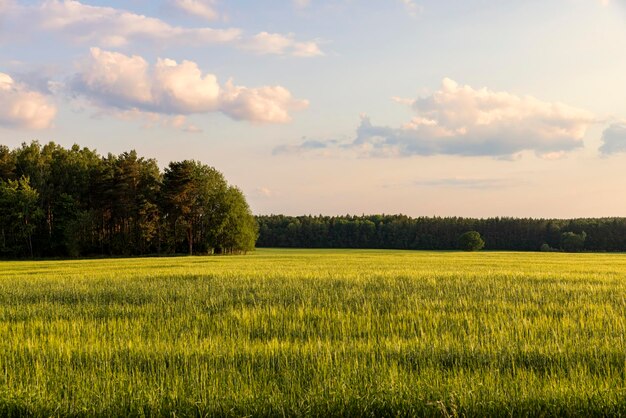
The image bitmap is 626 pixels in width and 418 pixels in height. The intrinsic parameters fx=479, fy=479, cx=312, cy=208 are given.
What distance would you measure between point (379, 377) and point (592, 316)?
744 centimetres

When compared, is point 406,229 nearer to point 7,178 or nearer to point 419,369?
point 7,178

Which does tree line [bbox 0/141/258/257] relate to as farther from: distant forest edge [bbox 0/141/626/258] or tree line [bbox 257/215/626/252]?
tree line [bbox 257/215/626/252]

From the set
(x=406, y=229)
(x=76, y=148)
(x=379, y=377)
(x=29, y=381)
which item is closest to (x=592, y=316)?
(x=379, y=377)

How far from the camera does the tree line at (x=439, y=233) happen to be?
12512cm

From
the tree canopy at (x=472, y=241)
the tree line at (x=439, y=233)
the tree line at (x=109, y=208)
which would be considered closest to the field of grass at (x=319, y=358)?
the tree line at (x=109, y=208)

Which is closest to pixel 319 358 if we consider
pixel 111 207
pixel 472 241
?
pixel 111 207

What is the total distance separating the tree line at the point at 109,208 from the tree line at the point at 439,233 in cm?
6366

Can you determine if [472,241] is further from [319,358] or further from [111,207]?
[319,358]

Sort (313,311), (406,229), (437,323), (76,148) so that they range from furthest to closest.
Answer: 1. (406,229)
2. (76,148)
3. (313,311)
4. (437,323)

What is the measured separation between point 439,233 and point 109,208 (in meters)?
95.7

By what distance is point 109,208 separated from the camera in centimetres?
7350

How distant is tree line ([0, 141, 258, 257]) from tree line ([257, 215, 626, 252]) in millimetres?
→ 63661

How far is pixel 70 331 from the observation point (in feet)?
32.9

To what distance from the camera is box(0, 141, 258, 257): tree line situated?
69.6 m
